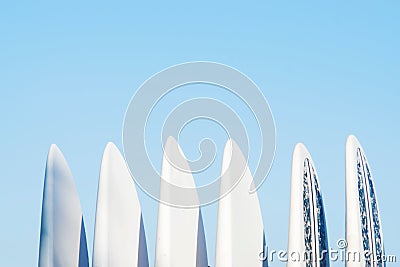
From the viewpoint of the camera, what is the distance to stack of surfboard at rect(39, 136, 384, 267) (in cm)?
2644

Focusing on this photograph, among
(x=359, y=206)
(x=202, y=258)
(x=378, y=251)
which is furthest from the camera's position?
(x=202, y=258)

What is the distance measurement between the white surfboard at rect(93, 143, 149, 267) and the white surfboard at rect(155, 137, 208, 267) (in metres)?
1.74

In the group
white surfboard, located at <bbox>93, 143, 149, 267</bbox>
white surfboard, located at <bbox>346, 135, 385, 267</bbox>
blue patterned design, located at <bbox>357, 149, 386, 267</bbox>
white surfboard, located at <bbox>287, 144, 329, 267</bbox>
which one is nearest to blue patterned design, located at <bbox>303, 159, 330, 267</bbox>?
white surfboard, located at <bbox>287, 144, 329, 267</bbox>

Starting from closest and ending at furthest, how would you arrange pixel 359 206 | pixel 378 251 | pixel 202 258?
pixel 359 206, pixel 378 251, pixel 202 258

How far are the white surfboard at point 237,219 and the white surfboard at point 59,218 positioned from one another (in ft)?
16.9

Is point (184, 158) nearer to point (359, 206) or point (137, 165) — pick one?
point (137, 165)

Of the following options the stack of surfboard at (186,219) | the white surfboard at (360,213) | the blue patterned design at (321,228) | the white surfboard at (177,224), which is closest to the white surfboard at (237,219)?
the stack of surfboard at (186,219)

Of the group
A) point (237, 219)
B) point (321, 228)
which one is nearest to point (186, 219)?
point (237, 219)

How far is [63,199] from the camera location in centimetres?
2964

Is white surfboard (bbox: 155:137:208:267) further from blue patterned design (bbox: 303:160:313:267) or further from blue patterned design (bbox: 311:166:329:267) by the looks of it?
blue patterned design (bbox: 303:160:313:267)

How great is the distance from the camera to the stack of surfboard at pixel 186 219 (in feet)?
86.7

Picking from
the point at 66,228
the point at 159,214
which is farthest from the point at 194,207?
the point at 66,228

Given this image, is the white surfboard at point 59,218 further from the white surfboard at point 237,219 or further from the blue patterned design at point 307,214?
the blue patterned design at point 307,214

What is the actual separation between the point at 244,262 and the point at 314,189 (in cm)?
307
